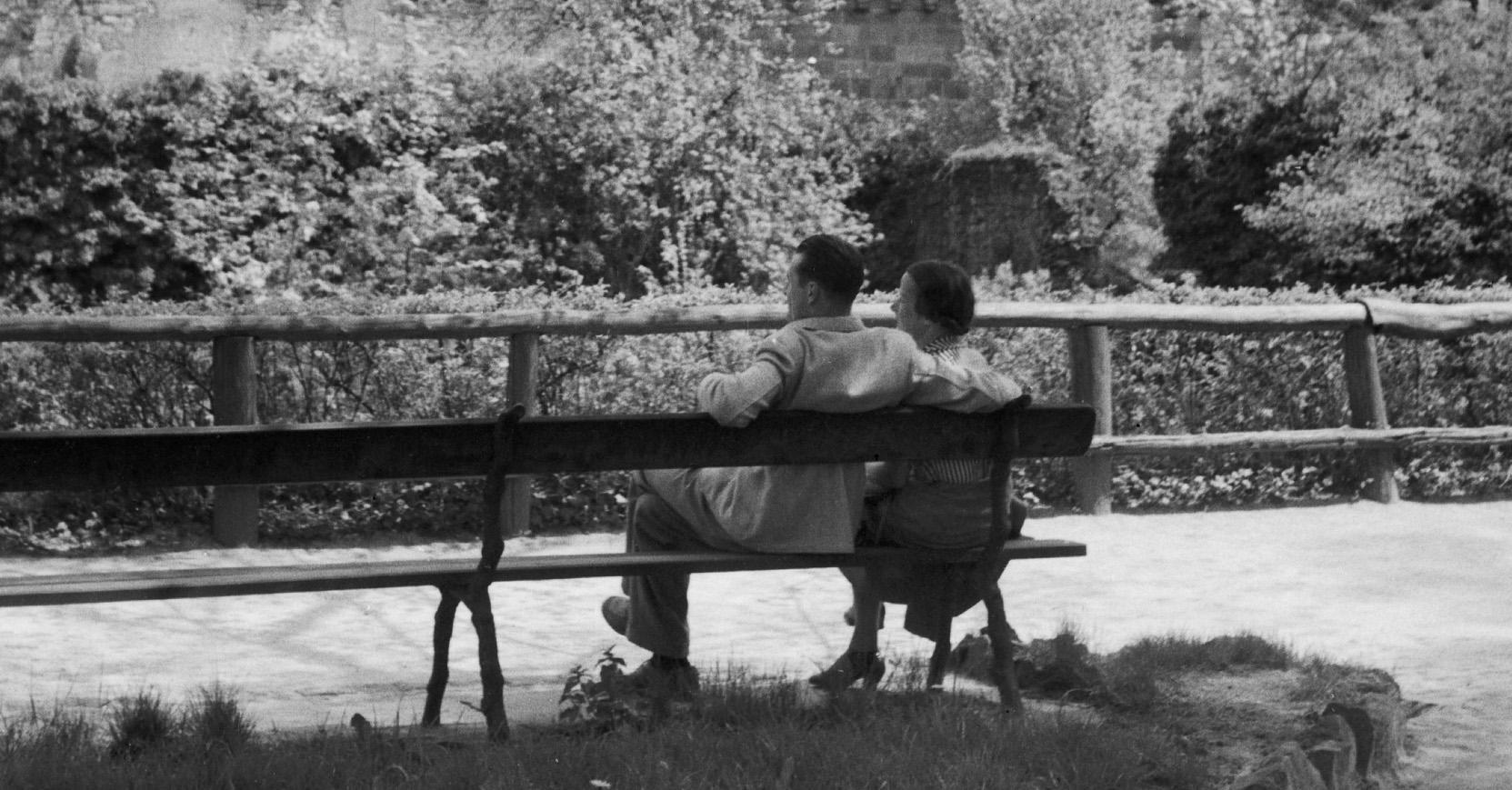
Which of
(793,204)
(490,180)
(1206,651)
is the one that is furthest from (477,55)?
(1206,651)

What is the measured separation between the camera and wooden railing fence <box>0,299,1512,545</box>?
25.0 ft

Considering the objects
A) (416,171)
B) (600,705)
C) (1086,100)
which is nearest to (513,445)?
(600,705)

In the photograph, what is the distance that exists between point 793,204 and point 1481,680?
8.80 m

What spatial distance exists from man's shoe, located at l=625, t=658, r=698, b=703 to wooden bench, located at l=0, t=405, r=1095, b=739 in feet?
0.92

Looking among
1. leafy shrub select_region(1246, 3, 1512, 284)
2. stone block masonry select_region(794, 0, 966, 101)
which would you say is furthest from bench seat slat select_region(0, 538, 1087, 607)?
stone block masonry select_region(794, 0, 966, 101)

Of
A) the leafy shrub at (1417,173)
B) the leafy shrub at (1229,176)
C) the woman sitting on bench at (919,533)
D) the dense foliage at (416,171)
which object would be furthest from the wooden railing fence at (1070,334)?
the dense foliage at (416,171)

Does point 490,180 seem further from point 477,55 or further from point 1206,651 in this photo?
point 1206,651

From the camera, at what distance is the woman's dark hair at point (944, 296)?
15.9ft

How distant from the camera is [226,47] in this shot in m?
14.6

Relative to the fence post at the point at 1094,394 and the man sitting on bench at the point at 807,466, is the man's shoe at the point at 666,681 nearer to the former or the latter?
the man sitting on bench at the point at 807,466

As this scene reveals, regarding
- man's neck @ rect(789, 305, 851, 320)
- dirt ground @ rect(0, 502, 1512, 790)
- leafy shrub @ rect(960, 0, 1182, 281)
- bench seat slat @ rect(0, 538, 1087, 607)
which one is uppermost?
leafy shrub @ rect(960, 0, 1182, 281)

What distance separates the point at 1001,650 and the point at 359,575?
1.59 meters

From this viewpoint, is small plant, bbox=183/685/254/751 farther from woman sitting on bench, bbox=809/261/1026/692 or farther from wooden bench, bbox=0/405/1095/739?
woman sitting on bench, bbox=809/261/1026/692

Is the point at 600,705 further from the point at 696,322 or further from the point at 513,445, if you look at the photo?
the point at 696,322
